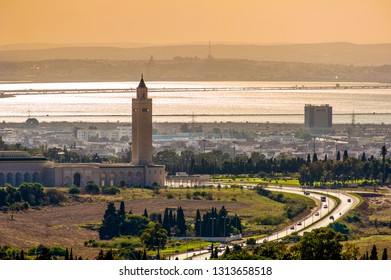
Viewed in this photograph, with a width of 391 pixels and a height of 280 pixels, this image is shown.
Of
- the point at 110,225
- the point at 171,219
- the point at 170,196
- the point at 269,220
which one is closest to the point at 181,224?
the point at 171,219

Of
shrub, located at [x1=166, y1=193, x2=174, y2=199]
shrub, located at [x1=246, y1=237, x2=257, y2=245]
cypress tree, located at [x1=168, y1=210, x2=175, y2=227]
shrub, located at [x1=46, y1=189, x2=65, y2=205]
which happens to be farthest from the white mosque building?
shrub, located at [x1=246, y1=237, x2=257, y2=245]

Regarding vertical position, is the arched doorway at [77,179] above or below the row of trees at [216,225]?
above

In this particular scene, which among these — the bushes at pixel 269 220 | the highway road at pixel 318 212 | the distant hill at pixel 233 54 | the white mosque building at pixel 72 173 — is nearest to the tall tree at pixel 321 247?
the highway road at pixel 318 212

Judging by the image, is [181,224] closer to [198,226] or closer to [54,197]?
[198,226]

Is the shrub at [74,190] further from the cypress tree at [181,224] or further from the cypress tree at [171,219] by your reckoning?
the cypress tree at [181,224]

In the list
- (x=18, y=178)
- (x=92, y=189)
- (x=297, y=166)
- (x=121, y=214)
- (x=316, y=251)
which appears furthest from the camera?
(x=297, y=166)

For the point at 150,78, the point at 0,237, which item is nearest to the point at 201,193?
the point at 0,237

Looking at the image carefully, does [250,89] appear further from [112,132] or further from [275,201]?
[275,201]
